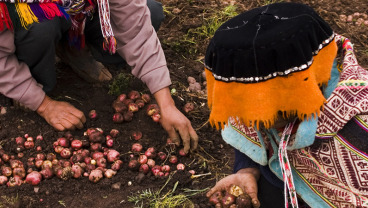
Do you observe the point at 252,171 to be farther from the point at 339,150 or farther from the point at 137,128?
the point at 137,128

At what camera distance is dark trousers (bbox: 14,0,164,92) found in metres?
2.48

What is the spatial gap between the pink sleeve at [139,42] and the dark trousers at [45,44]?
0.29 meters

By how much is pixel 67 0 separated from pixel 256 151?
111 cm

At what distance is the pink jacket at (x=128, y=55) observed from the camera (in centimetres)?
241

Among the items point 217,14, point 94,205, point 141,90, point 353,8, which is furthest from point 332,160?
point 353,8

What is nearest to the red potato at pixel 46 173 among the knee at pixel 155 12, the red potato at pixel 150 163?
the red potato at pixel 150 163

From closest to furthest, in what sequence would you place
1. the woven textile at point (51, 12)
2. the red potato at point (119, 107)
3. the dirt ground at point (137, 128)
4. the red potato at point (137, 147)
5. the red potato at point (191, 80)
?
the woven textile at point (51, 12) → the dirt ground at point (137, 128) → the red potato at point (137, 147) → the red potato at point (119, 107) → the red potato at point (191, 80)

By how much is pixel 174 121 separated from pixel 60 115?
0.63 metres

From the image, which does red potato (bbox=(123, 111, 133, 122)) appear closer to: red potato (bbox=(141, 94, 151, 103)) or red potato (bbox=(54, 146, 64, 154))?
red potato (bbox=(141, 94, 151, 103))

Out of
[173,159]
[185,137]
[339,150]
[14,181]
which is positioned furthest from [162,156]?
[339,150]

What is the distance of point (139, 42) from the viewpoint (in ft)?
8.07

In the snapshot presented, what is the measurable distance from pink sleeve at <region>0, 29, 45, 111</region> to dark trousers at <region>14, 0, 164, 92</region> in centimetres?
5

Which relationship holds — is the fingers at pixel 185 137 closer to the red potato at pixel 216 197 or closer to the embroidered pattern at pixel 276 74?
the red potato at pixel 216 197

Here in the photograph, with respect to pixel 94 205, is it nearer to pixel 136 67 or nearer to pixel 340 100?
pixel 136 67
